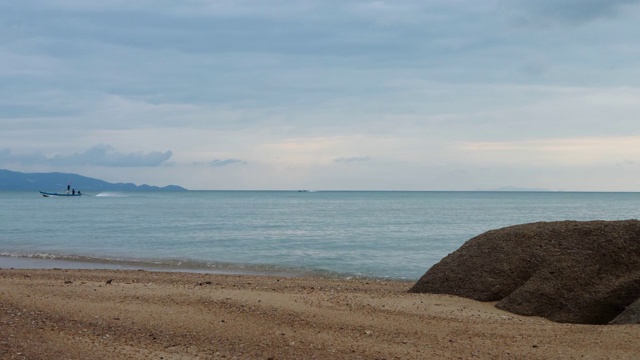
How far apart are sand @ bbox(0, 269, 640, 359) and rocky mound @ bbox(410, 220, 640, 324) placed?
1.72ft

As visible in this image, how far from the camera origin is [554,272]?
1160cm

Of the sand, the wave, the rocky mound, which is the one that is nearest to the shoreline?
the wave

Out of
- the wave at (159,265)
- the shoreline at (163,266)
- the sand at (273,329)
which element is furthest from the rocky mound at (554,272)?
the wave at (159,265)

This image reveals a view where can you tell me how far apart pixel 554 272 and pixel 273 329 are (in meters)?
5.43

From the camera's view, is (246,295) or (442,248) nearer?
(246,295)

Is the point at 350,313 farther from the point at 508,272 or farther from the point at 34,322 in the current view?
the point at 34,322

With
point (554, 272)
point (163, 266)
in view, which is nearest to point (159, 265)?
point (163, 266)

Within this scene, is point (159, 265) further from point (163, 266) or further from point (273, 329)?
point (273, 329)

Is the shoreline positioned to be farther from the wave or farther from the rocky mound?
the rocky mound

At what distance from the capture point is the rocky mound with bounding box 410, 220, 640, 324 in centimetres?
1078

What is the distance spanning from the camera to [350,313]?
33.5ft

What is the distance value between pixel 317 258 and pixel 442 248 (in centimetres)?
726

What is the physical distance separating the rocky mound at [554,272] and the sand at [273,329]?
0.52 m

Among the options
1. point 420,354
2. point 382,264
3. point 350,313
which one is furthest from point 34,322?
point 382,264
